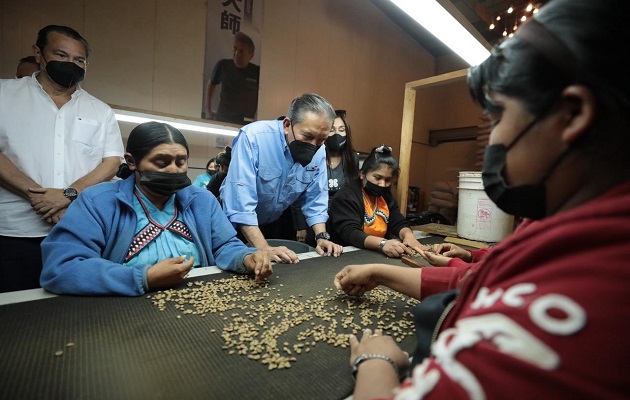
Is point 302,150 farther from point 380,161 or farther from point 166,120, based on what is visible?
point 166,120

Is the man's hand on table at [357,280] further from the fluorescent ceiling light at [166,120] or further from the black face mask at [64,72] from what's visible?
the fluorescent ceiling light at [166,120]

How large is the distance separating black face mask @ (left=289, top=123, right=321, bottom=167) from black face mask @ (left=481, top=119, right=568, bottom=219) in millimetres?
1763

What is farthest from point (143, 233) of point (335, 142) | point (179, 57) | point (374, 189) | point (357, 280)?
point (179, 57)

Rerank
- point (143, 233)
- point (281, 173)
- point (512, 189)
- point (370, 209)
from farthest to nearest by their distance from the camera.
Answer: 1. point (370, 209)
2. point (281, 173)
3. point (143, 233)
4. point (512, 189)

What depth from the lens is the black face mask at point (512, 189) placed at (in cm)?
55

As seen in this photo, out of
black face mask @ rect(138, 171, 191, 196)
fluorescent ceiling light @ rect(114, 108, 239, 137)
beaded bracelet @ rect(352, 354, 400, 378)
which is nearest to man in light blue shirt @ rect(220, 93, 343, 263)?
black face mask @ rect(138, 171, 191, 196)

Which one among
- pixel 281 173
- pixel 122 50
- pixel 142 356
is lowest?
pixel 142 356

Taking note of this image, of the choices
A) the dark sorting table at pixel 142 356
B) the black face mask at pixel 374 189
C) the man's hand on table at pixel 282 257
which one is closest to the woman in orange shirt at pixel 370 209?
the black face mask at pixel 374 189

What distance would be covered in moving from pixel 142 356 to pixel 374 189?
2.29 m

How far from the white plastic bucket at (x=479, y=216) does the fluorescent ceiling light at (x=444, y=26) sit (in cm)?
108

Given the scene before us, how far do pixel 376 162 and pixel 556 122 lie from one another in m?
2.30

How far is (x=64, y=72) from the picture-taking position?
2.19 meters

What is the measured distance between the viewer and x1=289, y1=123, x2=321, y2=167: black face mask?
235cm

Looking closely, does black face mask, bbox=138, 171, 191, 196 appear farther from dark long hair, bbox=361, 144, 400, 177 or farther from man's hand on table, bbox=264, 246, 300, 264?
dark long hair, bbox=361, 144, 400, 177
